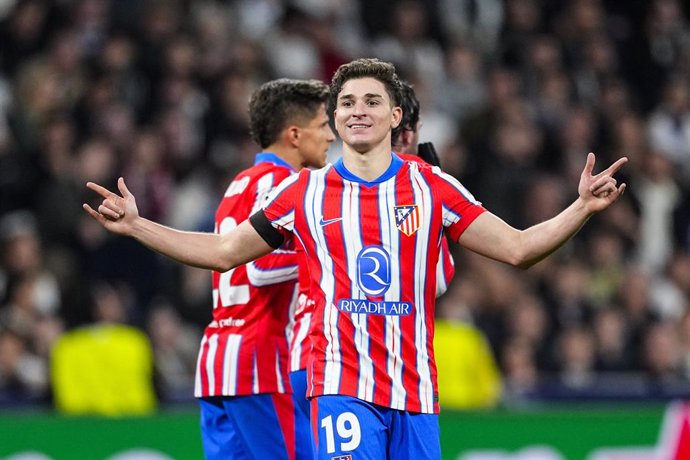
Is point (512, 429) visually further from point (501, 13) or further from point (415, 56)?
point (501, 13)

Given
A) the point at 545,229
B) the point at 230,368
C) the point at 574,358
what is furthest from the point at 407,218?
the point at 574,358

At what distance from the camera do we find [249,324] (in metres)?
6.56

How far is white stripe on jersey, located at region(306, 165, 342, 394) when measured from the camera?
5.54m

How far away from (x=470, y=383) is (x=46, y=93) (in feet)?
14.5

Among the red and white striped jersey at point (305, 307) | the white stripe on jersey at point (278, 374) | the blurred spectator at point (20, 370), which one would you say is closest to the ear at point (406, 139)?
the red and white striped jersey at point (305, 307)

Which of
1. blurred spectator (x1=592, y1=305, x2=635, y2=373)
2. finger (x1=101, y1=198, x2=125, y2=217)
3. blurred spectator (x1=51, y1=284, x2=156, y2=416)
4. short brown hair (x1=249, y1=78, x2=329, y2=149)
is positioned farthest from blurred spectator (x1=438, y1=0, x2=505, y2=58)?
finger (x1=101, y1=198, x2=125, y2=217)

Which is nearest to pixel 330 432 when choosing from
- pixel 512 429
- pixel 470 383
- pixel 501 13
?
pixel 512 429

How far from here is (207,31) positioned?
526 inches

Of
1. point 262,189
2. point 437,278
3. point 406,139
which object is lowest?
point 437,278

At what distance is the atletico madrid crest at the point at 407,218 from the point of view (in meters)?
5.61

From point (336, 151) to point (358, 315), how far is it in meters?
7.04

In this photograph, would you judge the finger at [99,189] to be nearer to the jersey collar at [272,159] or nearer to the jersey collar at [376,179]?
the jersey collar at [376,179]

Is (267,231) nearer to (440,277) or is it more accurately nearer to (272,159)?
(440,277)

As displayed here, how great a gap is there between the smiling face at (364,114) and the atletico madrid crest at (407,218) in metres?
0.28
